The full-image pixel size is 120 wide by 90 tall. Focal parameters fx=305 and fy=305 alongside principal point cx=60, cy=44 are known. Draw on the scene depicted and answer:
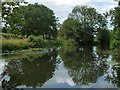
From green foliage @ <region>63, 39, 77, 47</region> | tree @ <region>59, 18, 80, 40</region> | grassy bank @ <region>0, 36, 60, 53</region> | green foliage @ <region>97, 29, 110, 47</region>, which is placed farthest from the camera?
green foliage @ <region>97, 29, 110, 47</region>

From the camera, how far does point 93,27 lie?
102812mm

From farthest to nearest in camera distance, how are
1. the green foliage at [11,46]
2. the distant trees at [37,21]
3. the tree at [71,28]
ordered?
the tree at [71,28] < the distant trees at [37,21] < the green foliage at [11,46]

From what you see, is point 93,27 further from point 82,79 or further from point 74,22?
point 82,79

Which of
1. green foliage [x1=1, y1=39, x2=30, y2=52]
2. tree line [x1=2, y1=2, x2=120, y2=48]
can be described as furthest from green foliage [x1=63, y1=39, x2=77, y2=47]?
green foliage [x1=1, y1=39, x2=30, y2=52]

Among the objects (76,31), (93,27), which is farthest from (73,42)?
(93,27)

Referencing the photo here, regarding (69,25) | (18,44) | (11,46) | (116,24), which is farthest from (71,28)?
(11,46)

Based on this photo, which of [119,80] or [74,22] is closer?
[119,80]

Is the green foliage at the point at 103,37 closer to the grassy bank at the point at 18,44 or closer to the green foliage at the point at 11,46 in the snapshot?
the grassy bank at the point at 18,44

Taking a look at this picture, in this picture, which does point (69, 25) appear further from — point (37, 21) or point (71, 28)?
point (37, 21)

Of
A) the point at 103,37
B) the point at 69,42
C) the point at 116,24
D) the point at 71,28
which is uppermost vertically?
the point at 116,24

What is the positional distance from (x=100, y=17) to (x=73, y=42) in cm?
1439

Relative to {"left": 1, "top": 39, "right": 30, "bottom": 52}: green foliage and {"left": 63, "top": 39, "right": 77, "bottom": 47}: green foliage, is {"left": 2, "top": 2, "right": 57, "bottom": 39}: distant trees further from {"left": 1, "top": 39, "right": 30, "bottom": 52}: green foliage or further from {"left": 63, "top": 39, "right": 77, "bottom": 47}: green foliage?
{"left": 1, "top": 39, "right": 30, "bottom": 52}: green foliage

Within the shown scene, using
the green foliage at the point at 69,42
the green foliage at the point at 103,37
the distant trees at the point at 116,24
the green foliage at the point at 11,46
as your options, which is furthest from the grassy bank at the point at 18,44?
the green foliage at the point at 103,37

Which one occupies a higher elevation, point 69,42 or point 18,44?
point 18,44
